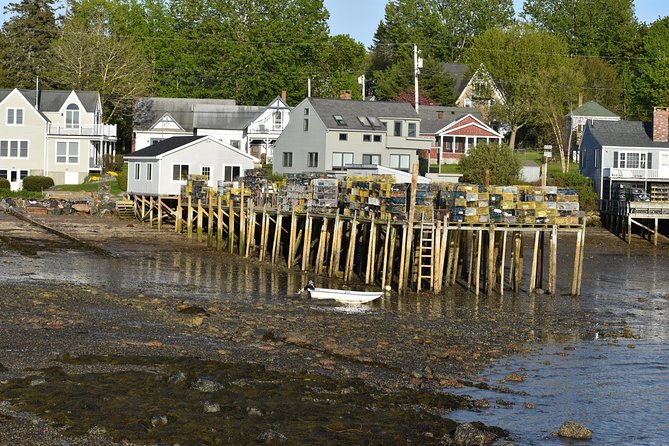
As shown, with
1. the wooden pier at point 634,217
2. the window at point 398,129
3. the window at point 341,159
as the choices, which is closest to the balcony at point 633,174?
the wooden pier at point 634,217

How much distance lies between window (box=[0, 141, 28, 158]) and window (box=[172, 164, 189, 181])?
22091 millimetres

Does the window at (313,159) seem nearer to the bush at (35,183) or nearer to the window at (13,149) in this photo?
the bush at (35,183)

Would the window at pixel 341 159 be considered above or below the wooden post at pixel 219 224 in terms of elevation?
above

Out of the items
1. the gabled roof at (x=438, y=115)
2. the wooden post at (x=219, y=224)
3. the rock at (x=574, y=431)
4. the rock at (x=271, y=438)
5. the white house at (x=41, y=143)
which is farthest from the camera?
the gabled roof at (x=438, y=115)

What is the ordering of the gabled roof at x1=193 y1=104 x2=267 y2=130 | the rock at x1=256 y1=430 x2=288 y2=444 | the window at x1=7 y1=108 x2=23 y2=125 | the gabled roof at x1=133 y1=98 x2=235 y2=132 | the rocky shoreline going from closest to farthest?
the rock at x1=256 y1=430 x2=288 y2=444 < the rocky shoreline < the window at x1=7 y1=108 x2=23 y2=125 < the gabled roof at x1=193 y1=104 x2=267 y2=130 < the gabled roof at x1=133 y1=98 x2=235 y2=132

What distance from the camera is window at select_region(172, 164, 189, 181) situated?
195 feet

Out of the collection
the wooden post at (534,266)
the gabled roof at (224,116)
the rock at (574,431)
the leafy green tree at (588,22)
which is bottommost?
the rock at (574,431)

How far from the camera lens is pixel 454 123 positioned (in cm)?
8475

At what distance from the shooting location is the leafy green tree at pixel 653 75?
88.3 m

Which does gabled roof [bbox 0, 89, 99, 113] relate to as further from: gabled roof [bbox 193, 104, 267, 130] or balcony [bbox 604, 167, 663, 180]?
balcony [bbox 604, 167, 663, 180]

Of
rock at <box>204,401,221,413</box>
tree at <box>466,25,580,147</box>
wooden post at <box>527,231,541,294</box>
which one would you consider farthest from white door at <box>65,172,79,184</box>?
rock at <box>204,401,221,413</box>

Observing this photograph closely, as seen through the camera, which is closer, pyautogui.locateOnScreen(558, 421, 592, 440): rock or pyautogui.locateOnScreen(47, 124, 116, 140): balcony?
pyautogui.locateOnScreen(558, 421, 592, 440): rock

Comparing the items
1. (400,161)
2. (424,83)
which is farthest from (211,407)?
(424,83)

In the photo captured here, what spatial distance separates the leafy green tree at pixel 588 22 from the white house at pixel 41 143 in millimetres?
63603
